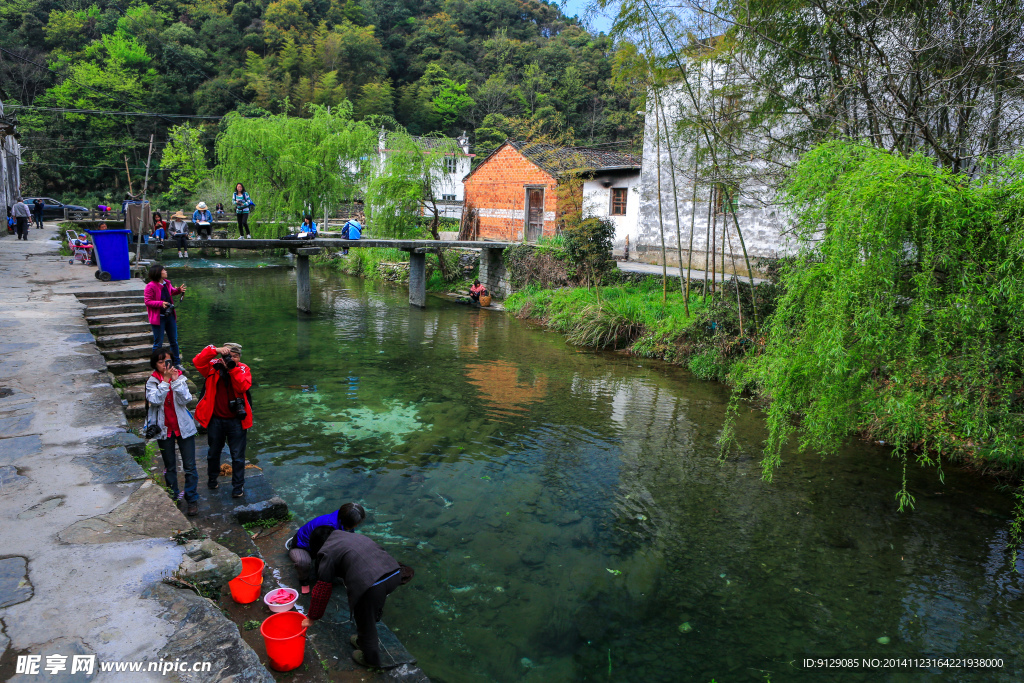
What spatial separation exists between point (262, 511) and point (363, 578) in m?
2.22

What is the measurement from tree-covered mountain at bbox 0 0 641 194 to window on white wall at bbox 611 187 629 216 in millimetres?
16053

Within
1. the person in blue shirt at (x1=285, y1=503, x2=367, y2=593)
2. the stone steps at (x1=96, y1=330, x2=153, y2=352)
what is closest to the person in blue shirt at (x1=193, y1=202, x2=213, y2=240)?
the stone steps at (x1=96, y1=330, x2=153, y2=352)

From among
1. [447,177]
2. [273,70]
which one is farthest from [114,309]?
[273,70]

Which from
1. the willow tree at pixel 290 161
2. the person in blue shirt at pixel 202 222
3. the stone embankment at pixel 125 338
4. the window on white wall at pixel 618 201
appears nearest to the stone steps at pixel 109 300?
the stone embankment at pixel 125 338

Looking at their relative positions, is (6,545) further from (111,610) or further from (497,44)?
(497,44)

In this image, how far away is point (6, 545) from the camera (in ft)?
13.0

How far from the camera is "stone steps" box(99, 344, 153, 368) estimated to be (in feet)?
27.6

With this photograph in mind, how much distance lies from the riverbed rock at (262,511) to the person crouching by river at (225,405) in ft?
1.08

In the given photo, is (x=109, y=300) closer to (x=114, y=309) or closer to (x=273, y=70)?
(x=114, y=309)

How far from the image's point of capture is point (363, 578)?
385 cm

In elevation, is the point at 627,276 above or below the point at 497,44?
below

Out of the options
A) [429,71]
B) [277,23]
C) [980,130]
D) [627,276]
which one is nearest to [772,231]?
[627,276]

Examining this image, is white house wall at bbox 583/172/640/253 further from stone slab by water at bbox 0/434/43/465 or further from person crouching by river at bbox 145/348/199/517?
stone slab by water at bbox 0/434/43/465

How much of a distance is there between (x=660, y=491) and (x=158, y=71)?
2035 inches
